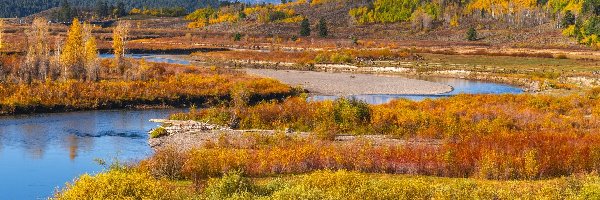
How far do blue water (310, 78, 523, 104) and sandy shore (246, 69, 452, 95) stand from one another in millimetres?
1927

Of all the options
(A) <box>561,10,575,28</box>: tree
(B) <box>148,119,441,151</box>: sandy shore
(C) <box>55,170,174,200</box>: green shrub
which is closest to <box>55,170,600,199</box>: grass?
(C) <box>55,170,174,200</box>: green shrub

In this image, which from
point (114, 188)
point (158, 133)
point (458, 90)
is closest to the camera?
point (114, 188)

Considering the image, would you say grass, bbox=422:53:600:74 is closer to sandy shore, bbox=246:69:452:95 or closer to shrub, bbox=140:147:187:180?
sandy shore, bbox=246:69:452:95

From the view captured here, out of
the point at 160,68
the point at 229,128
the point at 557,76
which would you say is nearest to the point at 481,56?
the point at 557,76

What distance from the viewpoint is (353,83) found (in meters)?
69.6

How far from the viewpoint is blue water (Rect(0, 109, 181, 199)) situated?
84.7ft

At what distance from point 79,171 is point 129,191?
45.0ft

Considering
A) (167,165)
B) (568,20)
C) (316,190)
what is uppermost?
(568,20)

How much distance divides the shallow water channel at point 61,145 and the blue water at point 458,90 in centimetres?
1695

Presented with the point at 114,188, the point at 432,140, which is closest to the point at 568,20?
the point at 432,140

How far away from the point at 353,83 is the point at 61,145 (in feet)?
133

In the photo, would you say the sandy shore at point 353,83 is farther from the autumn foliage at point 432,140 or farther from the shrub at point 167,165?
the shrub at point 167,165

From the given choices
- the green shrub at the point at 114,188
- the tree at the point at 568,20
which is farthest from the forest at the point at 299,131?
the tree at the point at 568,20

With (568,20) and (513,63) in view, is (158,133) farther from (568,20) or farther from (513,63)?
(568,20)
